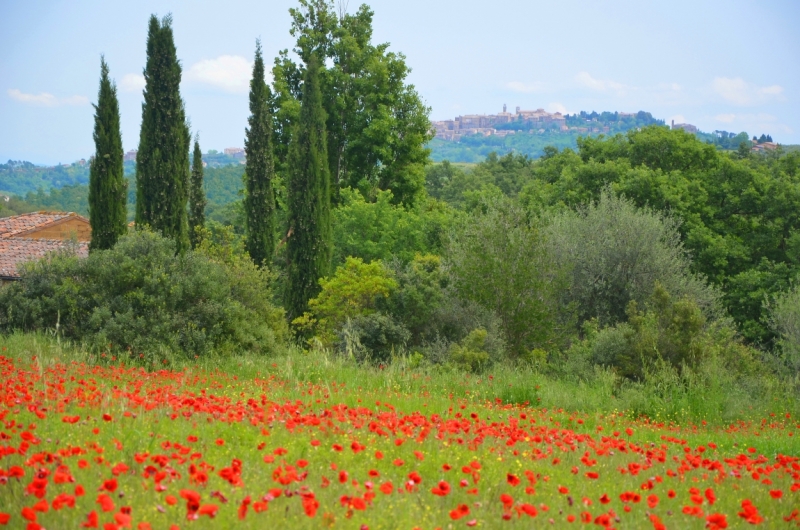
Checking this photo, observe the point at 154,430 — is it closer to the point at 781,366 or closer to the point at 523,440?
the point at 523,440

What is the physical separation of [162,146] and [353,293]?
23.4 feet

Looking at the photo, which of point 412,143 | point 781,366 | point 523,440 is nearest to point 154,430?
point 523,440

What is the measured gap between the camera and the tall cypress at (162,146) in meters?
19.6

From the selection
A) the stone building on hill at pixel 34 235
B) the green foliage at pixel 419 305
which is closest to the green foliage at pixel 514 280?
the green foliage at pixel 419 305

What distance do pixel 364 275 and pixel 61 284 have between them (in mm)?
7524

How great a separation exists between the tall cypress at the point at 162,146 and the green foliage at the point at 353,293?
4.62 metres

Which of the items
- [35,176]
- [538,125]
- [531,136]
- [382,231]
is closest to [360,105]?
[382,231]

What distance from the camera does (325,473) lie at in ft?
15.5

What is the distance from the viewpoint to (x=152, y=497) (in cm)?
403

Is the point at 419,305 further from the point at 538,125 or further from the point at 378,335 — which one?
the point at 538,125

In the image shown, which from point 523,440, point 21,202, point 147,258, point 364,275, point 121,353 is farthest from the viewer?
point 21,202

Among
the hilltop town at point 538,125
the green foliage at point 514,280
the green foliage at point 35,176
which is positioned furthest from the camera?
the hilltop town at point 538,125

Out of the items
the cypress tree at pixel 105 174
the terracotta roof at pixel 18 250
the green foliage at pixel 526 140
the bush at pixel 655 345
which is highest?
the green foliage at pixel 526 140

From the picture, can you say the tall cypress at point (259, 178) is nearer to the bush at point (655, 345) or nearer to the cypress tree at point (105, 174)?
the cypress tree at point (105, 174)
